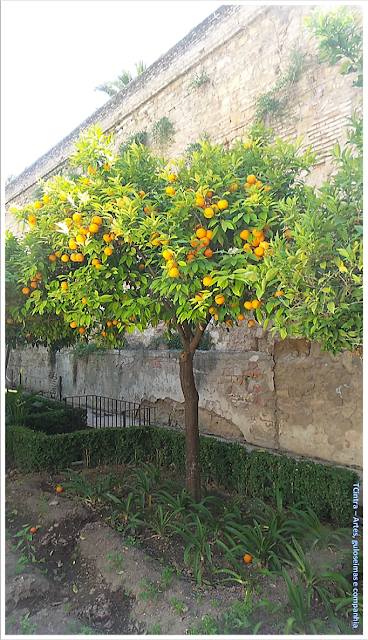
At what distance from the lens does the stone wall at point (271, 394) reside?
5.10 meters

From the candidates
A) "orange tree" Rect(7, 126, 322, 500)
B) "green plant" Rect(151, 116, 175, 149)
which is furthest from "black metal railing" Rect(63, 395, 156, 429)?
"green plant" Rect(151, 116, 175, 149)

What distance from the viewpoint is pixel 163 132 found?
879cm

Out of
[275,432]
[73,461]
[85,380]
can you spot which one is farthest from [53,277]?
[85,380]

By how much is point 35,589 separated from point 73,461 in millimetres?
2541

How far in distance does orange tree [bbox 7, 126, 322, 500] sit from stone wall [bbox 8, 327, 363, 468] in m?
2.55

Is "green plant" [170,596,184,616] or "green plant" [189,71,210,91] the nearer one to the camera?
"green plant" [170,596,184,616]

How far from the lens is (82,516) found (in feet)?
12.3

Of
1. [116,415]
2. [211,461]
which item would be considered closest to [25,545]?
[211,461]

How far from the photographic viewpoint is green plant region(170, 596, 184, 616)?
2453mm

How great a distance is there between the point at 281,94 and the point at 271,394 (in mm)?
4857

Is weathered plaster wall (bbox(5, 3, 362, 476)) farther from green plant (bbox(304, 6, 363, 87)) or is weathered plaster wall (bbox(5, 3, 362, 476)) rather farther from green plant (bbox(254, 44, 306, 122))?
green plant (bbox(304, 6, 363, 87))

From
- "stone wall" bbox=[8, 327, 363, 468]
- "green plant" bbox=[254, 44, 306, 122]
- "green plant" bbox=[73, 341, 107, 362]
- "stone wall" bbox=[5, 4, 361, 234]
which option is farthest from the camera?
"green plant" bbox=[73, 341, 107, 362]

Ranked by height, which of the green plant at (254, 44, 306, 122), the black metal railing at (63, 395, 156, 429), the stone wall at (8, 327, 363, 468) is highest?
the green plant at (254, 44, 306, 122)

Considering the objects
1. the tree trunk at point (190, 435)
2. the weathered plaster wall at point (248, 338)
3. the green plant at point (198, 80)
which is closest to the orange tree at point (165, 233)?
the tree trunk at point (190, 435)
